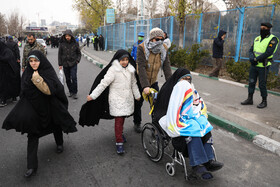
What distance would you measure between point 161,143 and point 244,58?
726cm

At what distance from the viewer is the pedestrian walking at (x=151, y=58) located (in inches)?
140

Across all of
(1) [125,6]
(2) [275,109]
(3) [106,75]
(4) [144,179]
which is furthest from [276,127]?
(1) [125,6]

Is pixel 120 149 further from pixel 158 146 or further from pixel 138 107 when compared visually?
pixel 138 107

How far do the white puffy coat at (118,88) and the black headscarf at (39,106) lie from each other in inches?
20.2

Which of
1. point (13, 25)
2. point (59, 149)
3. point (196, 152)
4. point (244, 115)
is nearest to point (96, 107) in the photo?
point (59, 149)

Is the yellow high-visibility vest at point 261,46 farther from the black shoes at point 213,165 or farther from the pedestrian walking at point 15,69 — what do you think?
the pedestrian walking at point 15,69

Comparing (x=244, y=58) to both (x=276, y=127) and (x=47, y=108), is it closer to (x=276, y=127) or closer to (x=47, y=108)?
(x=276, y=127)

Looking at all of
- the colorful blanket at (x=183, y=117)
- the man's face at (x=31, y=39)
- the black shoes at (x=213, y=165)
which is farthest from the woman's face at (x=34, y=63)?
the man's face at (x=31, y=39)

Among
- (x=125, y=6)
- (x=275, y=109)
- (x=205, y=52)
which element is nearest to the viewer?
(x=275, y=109)

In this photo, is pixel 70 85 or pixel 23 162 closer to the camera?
pixel 23 162

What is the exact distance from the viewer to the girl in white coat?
10.7ft

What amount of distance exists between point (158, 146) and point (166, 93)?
0.73m

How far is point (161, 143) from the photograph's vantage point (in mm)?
2955

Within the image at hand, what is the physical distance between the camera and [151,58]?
3816 millimetres
